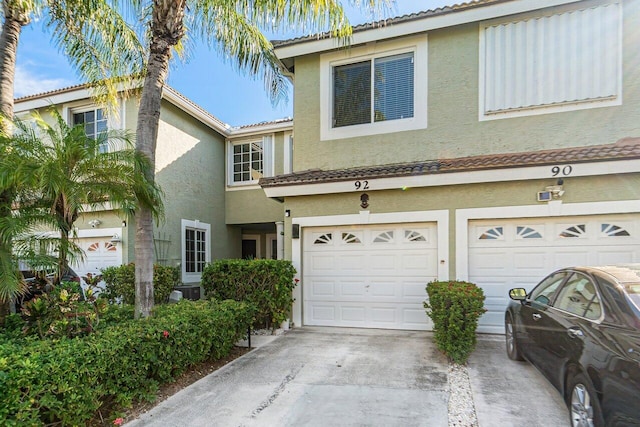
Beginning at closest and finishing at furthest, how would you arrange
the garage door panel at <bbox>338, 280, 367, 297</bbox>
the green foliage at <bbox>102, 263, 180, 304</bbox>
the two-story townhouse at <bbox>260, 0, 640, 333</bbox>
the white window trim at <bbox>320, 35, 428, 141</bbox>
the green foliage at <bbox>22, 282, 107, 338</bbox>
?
the green foliage at <bbox>22, 282, 107, 338</bbox>, the two-story townhouse at <bbox>260, 0, 640, 333</bbox>, the garage door panel at <bbox>338, 280, 367, 297</bbox>, the white window trim at <bbox>320, 35, 428, 141</bbox>, the green foliage at <bbox>102, 263, 180, 304</bbox>

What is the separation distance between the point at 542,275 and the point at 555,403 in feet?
11.3

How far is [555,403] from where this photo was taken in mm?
4270

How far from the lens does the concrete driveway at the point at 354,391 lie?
4.03 m

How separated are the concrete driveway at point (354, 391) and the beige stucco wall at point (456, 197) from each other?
8.19 ft

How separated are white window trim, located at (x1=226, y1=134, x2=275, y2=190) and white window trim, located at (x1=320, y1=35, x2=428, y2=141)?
455 centimetres

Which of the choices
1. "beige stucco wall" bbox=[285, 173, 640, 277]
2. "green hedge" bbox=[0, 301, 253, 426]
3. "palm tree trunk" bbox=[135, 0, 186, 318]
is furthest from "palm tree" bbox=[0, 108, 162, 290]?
"beige stucco wall" bbox=[285, 173, 640, 277]

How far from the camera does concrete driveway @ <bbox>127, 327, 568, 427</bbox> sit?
4.03 metres

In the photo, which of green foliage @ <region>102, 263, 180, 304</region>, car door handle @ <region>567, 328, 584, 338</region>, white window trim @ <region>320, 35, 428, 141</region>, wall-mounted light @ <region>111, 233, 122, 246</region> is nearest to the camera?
car door handle @ <region>567, 328, 584, 338</region>

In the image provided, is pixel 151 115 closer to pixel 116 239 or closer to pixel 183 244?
pixel 116 239

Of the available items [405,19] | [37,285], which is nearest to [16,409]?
[37,285]

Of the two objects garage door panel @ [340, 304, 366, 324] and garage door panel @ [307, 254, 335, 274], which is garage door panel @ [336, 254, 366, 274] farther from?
garage door panel @ [340, 304, 366, 324]

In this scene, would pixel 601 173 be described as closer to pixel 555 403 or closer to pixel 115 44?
pixel 555 403

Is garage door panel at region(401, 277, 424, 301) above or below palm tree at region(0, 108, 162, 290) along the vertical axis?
below

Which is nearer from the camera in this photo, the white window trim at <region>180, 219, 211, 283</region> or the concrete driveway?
the concrete driveway
